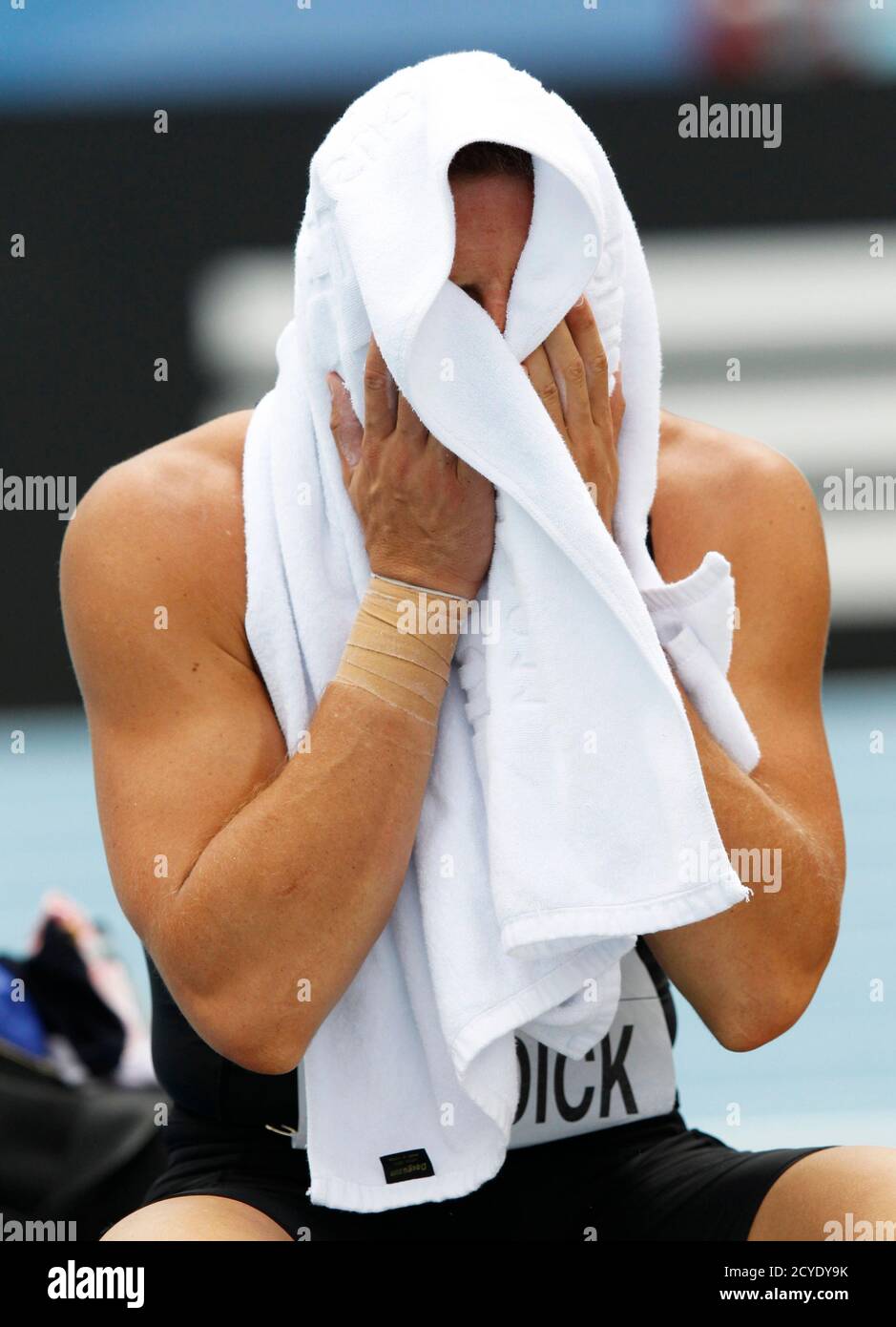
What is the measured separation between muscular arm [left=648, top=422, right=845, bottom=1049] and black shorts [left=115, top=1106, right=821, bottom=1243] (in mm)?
121

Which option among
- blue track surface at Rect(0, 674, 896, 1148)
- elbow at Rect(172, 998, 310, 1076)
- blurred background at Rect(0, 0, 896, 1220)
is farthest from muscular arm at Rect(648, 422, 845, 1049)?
blurred background at Rect(0, 0, 896, 1220)

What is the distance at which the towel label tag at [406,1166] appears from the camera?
1.34 metres

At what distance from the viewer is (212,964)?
128 centimetres

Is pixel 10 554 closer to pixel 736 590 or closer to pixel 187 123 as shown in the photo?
pixel 187 123

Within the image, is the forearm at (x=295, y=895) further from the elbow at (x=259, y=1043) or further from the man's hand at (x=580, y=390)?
the man's hand at (x=580, y=390)

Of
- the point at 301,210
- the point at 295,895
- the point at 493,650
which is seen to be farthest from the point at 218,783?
the point at 301,210

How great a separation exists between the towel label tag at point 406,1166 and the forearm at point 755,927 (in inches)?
10.8

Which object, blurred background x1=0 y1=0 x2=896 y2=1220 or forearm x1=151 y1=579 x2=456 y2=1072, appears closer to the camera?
forearm x1=151 y1=579 x2=456 y2=1072

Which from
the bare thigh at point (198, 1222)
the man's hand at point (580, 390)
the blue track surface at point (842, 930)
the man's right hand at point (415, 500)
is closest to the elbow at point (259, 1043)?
the bare thigh at point (198, 1222)

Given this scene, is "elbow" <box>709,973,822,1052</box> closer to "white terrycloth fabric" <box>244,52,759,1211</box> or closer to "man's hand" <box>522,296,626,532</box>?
"white terrycloth fabric" <box>244,52,759,1211</box>

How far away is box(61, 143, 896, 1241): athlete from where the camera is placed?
1.28 metres
